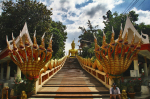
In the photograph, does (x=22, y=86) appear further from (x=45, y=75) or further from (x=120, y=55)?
(x=120, y=55)

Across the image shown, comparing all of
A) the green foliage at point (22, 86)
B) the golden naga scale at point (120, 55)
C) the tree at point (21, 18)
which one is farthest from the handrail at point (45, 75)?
the tree at point (21, 18)

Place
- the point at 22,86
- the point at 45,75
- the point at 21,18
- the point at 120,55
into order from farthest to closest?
the point at 21,18 < the point at 45,75 < the point at 120,55 < the point at 22,86

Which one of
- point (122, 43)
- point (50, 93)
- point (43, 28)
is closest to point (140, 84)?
point (122, 43)

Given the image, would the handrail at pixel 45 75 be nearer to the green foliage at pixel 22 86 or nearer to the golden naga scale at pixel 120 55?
the green foliage at pixel 22 86

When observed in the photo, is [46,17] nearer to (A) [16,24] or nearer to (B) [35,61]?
(A) [16,24]

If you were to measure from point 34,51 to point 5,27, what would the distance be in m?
9.33

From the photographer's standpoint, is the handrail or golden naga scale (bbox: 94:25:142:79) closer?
golden naga scale (bbox: 94:25:142:79)

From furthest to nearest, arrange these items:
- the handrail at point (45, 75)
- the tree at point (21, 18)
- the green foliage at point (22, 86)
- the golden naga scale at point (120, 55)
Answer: the tree at point (21, 18)
the handrail at point (45, 75)
the golden naga scale at point (120, 55)
the green foliage at point (22, 86)

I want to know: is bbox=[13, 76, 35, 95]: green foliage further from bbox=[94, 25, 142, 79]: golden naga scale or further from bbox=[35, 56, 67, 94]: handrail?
bbox=[94, 25, 142, 79]: golden naga scale

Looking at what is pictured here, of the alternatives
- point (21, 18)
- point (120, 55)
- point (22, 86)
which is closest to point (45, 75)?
point (22, 86)

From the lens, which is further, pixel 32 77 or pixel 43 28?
pixel 43 28

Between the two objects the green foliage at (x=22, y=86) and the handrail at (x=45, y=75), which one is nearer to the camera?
the green foliage at (x=22, y=86)

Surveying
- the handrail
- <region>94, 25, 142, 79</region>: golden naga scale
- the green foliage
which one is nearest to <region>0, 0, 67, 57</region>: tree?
the handrail

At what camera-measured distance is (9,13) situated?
1343 centimetres
